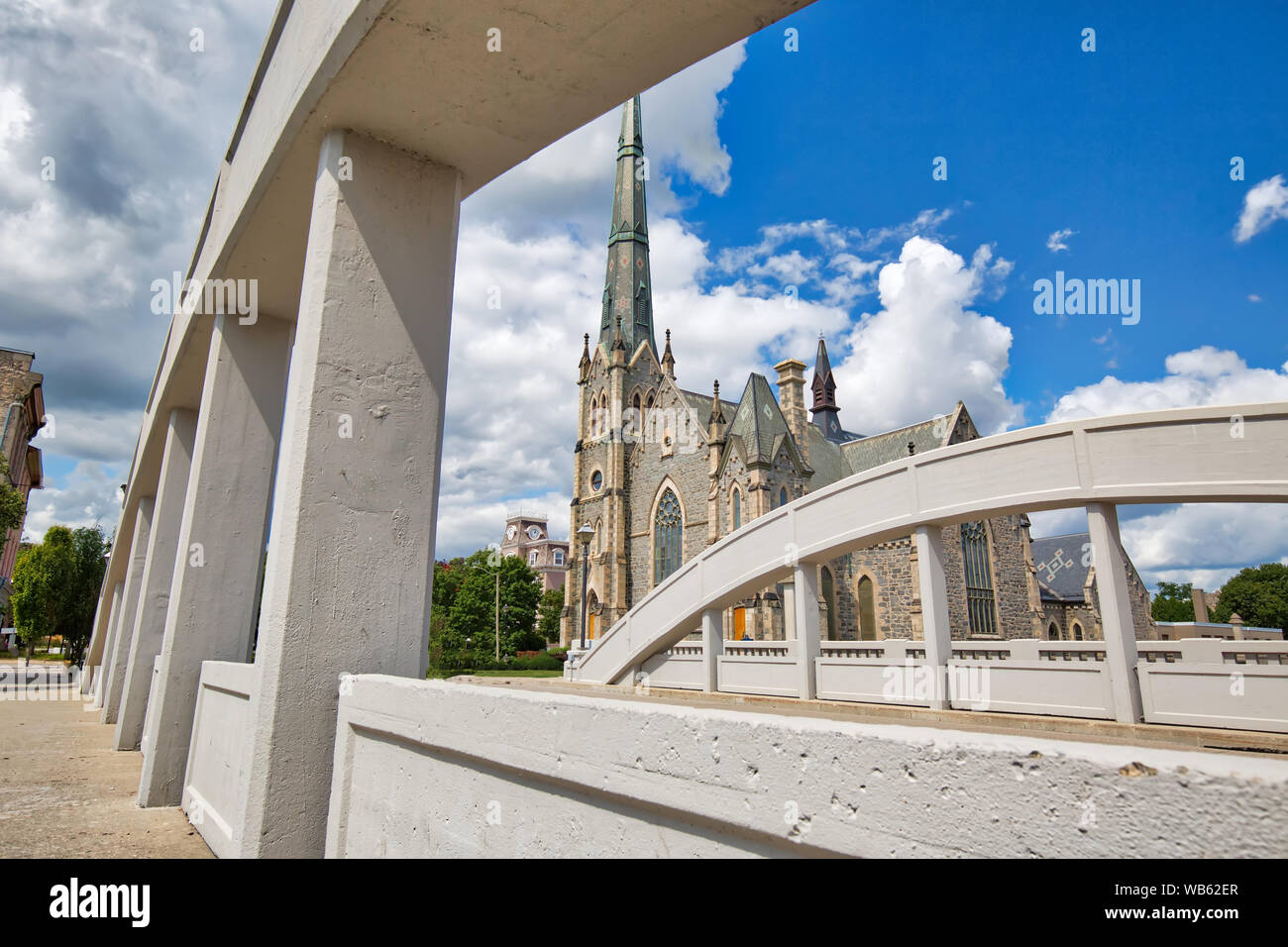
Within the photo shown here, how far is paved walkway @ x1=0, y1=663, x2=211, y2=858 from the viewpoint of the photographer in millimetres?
3824

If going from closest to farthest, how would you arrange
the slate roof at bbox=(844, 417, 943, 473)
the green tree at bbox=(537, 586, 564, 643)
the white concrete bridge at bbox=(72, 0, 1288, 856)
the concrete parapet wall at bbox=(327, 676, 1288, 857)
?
the concrete parapet wall at bbox=(327, 676, 1288, 857), the white concrete bridge at bbox=(72, 0, 1288, 856), the slate roof at bbox=(844, 417, 943, 473), the green tree at bbox=(537, 586, 564, 643)

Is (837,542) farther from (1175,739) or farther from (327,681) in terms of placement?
(327,681)

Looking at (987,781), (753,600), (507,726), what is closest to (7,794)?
(507,726)

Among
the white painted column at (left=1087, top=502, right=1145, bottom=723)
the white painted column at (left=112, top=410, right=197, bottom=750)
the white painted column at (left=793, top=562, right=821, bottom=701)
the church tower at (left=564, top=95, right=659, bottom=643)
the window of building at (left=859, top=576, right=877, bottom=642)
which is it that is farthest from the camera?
the church tower at (left=564, top=95, right=659, bottom=643)

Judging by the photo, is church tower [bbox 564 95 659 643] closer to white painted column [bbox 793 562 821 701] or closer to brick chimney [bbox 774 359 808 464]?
brick chimney [bbox 774 359 808 464]

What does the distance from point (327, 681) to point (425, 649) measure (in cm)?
43

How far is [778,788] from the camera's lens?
128 centimetres

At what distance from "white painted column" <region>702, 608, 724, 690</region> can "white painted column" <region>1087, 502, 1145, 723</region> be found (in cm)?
647

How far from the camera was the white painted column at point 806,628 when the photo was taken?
1144 centimetres

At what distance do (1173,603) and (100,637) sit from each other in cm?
9003

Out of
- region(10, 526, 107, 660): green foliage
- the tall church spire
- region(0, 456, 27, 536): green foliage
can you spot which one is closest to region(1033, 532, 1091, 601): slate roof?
the tall church spire

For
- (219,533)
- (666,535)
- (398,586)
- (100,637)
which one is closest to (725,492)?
(666,535)

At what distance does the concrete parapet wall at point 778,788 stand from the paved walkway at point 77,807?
266 cm

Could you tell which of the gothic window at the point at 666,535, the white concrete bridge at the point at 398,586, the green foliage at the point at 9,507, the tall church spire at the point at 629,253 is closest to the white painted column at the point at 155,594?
the white concrete bridge at the point at 398,586
